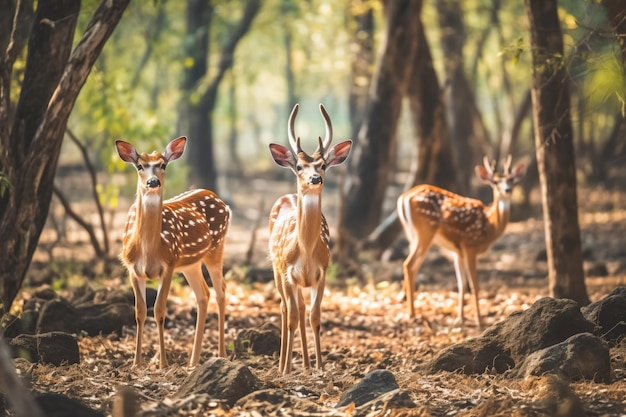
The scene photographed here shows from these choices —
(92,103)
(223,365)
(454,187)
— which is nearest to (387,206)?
(454,187)

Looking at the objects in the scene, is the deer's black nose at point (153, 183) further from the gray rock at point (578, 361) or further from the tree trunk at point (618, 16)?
the tree trunk at point (618, 16)

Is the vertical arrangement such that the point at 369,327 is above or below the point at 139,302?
below

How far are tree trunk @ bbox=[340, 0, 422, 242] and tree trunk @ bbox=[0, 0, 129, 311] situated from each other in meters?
7.63

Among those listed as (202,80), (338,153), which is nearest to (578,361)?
(338,153)

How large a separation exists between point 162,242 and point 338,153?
163 cm

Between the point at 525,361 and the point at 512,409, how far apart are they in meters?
1.17

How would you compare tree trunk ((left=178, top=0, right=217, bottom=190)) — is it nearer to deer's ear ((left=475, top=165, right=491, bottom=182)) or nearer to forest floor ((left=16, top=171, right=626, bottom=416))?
forest floor ((left=16, top=171, right=626, bottom=416))

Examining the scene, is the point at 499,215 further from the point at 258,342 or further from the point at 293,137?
the point at 293,137

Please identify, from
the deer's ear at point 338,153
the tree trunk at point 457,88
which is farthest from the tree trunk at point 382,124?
the deer's ear at point 338,153

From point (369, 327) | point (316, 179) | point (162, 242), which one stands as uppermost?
point (316, 179)

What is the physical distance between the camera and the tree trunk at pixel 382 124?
53.8ft

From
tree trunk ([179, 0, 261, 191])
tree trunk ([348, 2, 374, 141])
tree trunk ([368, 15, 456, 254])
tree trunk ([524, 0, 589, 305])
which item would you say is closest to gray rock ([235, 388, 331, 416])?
tree trunk ([524, 0, 589, 305])

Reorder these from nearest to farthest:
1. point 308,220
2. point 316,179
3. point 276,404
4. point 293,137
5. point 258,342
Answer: point 276,404, point 316,179, point 308,220, point 293,137, point 258,342

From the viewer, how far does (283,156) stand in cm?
852
